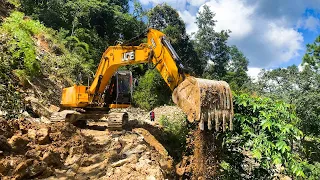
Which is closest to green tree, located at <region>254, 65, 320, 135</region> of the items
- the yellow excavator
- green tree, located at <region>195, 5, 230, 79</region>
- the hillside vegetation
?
the hillside vegetation

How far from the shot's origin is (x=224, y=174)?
6.09 meters

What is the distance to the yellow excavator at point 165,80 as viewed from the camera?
526 centimetres

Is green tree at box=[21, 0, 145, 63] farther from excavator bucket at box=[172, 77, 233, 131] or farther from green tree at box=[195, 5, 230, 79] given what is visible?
excavator bucket at box=[172, 77, 233, 131]

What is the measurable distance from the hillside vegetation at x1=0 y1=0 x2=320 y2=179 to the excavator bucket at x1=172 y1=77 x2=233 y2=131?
0.53 metres

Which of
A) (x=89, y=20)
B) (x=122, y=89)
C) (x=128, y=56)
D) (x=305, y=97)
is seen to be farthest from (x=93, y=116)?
(x=89, y=20)

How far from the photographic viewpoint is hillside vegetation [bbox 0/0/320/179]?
5.71 meters

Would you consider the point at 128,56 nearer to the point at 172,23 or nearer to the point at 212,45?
the point at 172,23

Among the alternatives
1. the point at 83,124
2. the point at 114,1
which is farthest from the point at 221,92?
the point at 114,1

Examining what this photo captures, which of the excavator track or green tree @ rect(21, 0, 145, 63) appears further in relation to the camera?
green tree @ rect(21, 0, 145, 63)

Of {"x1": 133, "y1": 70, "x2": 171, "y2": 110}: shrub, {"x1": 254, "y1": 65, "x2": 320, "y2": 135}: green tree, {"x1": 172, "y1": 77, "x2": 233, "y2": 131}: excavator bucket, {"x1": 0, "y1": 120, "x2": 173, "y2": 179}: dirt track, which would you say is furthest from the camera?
{"x1": 133, "y1": 70, "x2": 171, "y2": 110}: shrub

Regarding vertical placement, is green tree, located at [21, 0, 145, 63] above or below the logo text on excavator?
above

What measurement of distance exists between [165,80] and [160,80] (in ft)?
58.4

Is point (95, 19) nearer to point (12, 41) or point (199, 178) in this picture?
point (12, 41)

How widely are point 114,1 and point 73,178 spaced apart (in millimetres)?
28401
